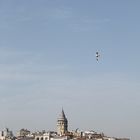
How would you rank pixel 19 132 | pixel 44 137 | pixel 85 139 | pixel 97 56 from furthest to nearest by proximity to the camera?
1. pixel 19 132
2. pixel 44 137
3. pixel 85 139
4. pixel 97 56

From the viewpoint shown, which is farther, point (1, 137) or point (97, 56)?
point (1, 137)

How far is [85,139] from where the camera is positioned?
105 metres

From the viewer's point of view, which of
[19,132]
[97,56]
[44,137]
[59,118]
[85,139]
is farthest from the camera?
[19,132]

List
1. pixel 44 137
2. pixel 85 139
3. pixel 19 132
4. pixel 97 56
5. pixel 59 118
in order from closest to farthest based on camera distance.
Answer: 1. pixel 97 56
2. pixel 85 139
3. pixel 44 137
4. pixel 59 118
5. pixel 19 132

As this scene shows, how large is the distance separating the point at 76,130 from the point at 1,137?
19637 millimetres

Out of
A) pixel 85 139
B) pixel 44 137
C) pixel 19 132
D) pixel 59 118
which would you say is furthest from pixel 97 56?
pixel 19 132

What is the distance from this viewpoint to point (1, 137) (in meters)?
133

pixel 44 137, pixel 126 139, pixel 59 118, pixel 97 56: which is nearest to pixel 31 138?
pixel 44 137

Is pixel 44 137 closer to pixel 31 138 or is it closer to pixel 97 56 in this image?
pixel 31 138

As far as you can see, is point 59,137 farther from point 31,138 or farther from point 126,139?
point 126,139

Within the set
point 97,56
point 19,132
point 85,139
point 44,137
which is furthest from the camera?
point 19,132

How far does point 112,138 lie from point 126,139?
A: 14.8 m

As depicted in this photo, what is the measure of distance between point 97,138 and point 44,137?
12415 millimetres

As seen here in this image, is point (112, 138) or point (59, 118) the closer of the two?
point (112, 138)
